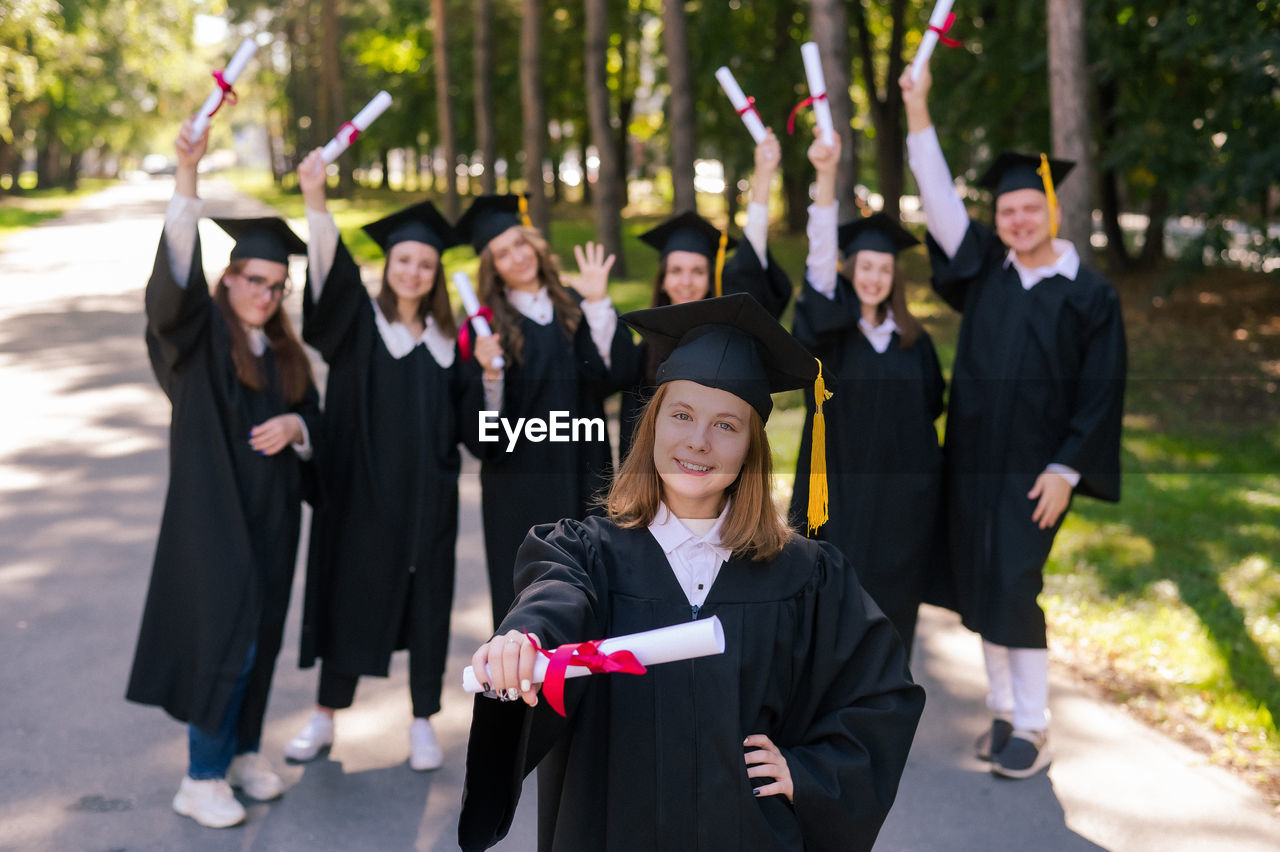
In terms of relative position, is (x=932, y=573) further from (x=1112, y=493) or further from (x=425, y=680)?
(x=425, y=680)

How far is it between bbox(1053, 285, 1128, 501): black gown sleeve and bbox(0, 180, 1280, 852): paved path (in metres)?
1.12

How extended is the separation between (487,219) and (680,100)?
385 inches

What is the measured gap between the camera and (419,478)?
4.72 metres

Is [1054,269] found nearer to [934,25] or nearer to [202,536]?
Result: [934,25]

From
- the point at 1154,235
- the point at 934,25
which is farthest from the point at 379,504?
the point at 1154,235

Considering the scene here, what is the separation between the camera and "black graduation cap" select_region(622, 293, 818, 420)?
8.67ft

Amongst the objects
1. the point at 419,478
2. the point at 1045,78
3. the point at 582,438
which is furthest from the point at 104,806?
the point at 1045,78

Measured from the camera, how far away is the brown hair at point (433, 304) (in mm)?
4734

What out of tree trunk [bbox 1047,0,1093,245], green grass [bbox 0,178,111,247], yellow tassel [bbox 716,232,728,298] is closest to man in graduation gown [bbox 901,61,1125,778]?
yellow tassel [bbox 716,232,728,298]

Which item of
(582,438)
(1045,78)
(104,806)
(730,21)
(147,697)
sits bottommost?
(104,806)

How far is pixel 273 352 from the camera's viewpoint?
447cm

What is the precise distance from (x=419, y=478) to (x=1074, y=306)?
8.54 ft

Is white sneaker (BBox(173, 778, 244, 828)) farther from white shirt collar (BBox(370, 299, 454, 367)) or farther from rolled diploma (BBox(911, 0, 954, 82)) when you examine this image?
rolled diploma (BBox(911, 0, 954, 82))

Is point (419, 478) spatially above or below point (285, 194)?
below
